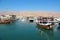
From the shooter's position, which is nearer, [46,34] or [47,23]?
[46,34]

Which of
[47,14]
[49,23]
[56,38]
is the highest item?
[47,14]

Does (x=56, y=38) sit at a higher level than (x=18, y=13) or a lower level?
lower

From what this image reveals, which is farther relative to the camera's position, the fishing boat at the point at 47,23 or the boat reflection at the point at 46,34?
the fishing boat at the point at 47,23

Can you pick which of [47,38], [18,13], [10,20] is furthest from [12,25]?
[47,38]

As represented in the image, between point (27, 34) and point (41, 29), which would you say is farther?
point (41, 29)

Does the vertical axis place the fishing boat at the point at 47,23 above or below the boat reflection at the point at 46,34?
above

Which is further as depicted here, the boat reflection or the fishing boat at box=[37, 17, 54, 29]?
the fishing boat at box=[37, 17, 54, 29]

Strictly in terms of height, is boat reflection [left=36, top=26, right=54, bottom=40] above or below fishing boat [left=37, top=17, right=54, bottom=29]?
below

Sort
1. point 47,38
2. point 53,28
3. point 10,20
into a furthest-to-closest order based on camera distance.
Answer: point 10,20, point 53,28, point 47,38

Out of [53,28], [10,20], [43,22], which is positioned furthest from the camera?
[10,20]

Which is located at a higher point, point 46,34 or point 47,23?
point 47,23

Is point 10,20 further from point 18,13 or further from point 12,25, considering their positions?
point 18,13
